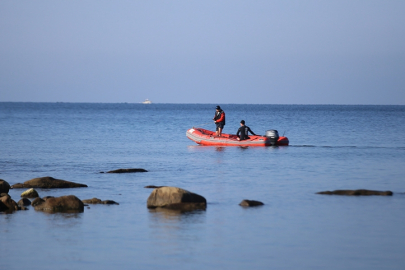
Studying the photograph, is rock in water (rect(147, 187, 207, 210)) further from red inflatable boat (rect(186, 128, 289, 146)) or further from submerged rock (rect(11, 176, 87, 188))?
red inflatable boat (rect(186, 128, 289, 146))

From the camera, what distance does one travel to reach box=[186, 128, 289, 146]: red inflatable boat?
28.8 m

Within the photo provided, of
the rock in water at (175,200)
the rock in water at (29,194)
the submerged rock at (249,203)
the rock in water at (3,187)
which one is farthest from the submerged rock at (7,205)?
the submerged rock at (249,203)

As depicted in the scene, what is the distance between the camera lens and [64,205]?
497 inches

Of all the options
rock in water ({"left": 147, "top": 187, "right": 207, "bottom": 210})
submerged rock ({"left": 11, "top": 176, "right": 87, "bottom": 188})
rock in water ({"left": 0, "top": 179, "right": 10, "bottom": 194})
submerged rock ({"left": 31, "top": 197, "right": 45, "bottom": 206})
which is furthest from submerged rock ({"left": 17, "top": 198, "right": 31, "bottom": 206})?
rock in water ({"left": 147, "top": 187, "right": 207, "bottom": 210})

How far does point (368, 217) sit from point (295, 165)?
967 centimetres

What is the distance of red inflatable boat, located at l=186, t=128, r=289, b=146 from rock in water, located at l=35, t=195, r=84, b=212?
1690 centimetres

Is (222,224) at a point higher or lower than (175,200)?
lower

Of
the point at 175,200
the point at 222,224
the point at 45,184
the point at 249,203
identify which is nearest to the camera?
the point at 222,224

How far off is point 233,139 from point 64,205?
1718 centimetres

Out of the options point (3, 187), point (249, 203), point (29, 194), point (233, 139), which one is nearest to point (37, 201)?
point (29, 194)

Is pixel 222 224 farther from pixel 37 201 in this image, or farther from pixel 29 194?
pixel 29 194

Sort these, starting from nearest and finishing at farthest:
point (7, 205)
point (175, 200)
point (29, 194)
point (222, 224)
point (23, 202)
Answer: point (222, 224) < point (7, 205) < point (175, 200) < point (23, 202) < point (29, 194)

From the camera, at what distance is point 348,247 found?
9602 millimetres

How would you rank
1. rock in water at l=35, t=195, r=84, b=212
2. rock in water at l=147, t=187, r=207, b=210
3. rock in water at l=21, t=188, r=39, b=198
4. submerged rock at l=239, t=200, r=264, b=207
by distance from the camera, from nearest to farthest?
rock in water at l=35, t=195, r=84, b=212
rock in water at l=147, t=187, r=207, b=210
submerged rock at l=239, t=200, r=264, b=207
rock in water at l=21, t=188, r=39, b=198
